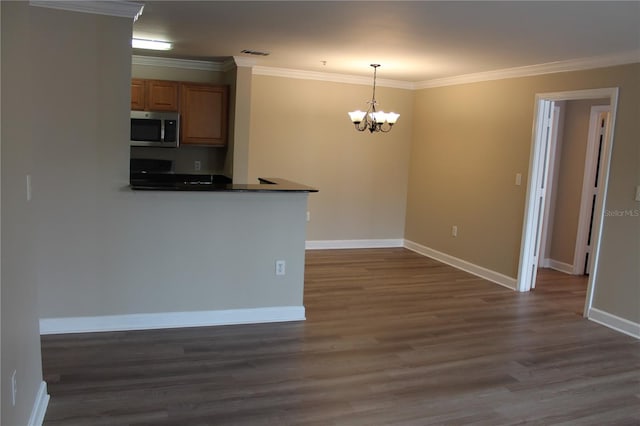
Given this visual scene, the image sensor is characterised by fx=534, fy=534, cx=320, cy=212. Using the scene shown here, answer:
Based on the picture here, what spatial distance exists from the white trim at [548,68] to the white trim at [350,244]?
2175 millimetres

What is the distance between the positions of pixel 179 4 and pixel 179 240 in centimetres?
161

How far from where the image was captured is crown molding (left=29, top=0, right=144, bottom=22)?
337cm

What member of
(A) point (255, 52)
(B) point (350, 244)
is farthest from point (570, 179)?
(A) point (255, 52)

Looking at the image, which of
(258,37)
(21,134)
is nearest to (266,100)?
(258,37)

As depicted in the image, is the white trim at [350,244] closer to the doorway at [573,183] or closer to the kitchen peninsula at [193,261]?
the doorway at [573,183]

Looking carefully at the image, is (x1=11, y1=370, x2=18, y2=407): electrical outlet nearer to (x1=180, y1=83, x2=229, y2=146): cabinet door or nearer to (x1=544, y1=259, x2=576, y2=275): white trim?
(x1=180, y1=83, x2=229, y2=146): cabinet door

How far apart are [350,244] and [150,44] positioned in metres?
3.59

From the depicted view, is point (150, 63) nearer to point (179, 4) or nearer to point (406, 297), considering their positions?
point (179, 4)

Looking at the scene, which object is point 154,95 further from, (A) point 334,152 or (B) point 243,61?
(A) point 334,152

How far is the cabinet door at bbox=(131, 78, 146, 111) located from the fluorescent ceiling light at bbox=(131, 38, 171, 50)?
759mm

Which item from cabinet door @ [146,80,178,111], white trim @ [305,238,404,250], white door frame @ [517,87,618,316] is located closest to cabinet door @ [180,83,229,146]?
cabinet door @ [146,80,178,111]

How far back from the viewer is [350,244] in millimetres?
7191

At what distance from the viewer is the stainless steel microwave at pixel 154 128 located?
5840mm

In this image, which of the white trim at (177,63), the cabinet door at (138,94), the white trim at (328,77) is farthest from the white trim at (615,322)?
the cabinet door at (138,94)
